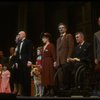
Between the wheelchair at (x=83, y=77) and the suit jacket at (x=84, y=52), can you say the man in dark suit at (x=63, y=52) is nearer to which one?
the suit jacket at (x=84, y=52)

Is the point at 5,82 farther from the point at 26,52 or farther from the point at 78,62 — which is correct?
the point at 78,62

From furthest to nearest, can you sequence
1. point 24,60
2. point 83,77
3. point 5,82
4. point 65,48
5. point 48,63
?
point 5,82 < point 48,63 < point 24,60 < point 65,48 < point 83,77

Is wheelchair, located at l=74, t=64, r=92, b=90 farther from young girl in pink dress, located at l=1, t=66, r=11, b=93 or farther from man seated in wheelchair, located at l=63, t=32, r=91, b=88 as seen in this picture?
young girl in pink dress, located at l=1, t=66, r=11, b=93

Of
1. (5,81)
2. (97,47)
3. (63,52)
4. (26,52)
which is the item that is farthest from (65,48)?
(5,81)

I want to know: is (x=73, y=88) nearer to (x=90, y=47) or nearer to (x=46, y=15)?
(x=90, y=47)

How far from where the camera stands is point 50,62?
31.3 feet

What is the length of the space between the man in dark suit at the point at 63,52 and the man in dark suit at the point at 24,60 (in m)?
0.67

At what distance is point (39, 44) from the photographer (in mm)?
11812

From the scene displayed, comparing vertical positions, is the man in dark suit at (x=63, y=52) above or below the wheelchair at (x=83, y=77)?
above

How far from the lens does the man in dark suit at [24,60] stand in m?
9.44

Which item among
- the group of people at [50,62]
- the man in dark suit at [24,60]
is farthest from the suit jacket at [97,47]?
the man in dark suit at [24,60]

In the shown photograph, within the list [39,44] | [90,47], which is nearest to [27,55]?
[90,47]

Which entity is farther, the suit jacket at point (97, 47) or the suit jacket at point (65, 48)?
the suit jacket at point (65, 48)

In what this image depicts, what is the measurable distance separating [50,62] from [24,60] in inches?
23.8
